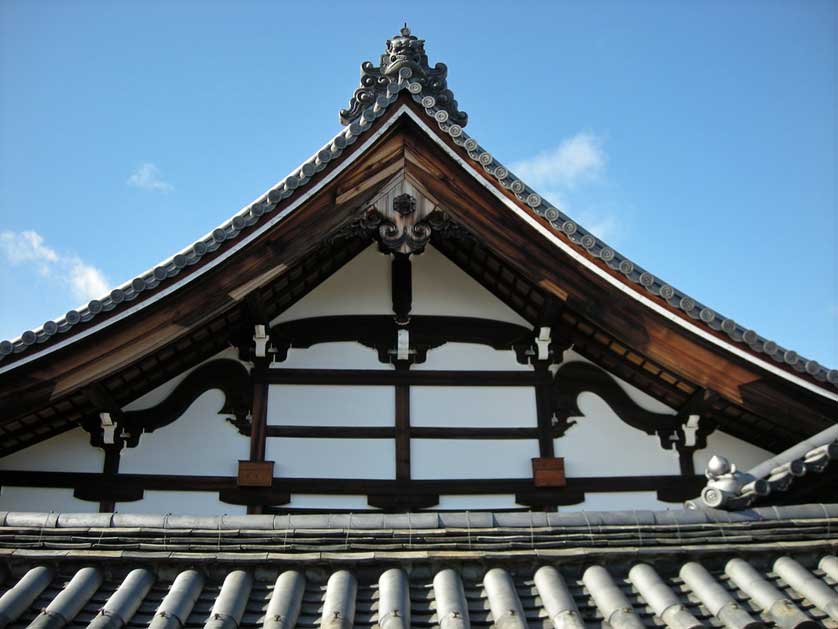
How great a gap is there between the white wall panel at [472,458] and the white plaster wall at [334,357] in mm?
953

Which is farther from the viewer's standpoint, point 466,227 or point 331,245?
point 331,245

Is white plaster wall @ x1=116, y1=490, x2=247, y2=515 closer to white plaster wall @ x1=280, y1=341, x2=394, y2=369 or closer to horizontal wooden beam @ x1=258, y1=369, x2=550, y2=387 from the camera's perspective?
horizontal wooden beam @ x1=258, y1=369, x2=550, y2=387

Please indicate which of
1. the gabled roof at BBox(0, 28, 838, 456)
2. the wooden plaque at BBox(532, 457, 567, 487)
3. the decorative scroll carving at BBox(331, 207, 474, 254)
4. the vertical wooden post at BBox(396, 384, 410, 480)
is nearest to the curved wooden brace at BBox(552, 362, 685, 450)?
the wooden plaque at BBox(532, 457, 567, 487)

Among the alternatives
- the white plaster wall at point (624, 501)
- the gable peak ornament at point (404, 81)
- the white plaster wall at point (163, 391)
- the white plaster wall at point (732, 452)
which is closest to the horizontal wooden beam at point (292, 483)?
the white plaster wall at point (624, 501)

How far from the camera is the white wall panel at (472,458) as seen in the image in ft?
27.6

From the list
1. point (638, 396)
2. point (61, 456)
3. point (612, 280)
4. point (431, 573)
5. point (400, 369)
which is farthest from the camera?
point (638, 396)

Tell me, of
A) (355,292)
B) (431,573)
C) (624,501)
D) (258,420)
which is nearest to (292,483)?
(258,420)

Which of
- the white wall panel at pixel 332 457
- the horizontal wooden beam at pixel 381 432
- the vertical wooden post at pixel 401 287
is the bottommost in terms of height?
the white wall panel at pixel 332 457

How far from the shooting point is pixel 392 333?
9086 millimetres

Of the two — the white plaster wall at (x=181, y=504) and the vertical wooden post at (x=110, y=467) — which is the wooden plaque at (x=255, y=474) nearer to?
the white plaster wall at (x=181, y=504)

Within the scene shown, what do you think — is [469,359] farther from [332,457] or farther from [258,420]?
[258,420]

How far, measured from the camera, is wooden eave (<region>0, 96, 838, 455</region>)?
7.77 m

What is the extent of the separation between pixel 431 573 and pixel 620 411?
3.86 metres

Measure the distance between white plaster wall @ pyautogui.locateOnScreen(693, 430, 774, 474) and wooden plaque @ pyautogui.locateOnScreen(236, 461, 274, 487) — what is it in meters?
4.08
